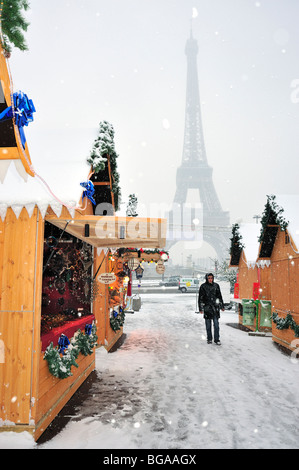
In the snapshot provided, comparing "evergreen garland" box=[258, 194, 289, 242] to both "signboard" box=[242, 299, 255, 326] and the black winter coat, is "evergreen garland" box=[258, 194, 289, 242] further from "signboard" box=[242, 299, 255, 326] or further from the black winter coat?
"signboard" box=[242, 299, 255, 326]

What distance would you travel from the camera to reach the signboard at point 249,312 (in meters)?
11.9

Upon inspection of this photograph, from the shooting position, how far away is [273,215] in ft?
30.4

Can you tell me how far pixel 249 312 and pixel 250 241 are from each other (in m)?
3.27

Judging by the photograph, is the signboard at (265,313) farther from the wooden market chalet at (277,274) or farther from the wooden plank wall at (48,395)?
the wooden plank wall at (48,395)

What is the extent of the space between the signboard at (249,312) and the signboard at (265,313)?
2.00 ft

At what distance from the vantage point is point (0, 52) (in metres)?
3.74

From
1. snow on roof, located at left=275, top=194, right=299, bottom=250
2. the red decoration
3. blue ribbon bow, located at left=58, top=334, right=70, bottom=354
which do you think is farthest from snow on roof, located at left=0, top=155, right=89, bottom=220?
snow on roof, located at left=275, top=194, right=299, bottom=250

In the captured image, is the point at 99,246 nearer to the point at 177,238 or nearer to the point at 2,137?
the point at 2,137

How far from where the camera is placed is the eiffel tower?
66.2 m

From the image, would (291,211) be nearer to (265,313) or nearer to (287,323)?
(287,323)

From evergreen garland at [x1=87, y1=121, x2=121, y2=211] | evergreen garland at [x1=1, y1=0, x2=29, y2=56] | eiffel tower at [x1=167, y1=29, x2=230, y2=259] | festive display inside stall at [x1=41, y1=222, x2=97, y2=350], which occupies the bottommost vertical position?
festive display inside stall at [x1=41, y1=222, x2=97, y2=350]

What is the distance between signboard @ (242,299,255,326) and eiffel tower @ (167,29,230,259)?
45.1m
